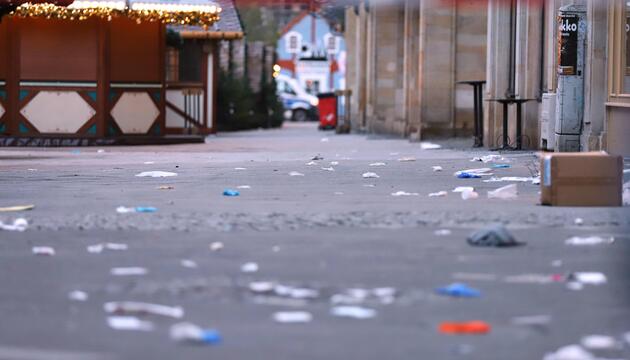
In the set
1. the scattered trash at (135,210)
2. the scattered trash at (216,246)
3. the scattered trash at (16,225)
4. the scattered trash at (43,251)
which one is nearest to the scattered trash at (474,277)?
the scattered trash at (216,246)

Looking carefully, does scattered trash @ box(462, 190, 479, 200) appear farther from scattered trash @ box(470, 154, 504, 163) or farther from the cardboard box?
scattered trash @ box(470, 154, 504, 163)

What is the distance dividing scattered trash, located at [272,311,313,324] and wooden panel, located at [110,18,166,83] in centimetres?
2395

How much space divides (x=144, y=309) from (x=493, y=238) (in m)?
3.10

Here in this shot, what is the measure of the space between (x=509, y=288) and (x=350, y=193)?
6.21 m

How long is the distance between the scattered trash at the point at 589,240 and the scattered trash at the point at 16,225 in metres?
3.90

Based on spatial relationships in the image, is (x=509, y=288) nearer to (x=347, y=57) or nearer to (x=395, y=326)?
(x=395, y=326)

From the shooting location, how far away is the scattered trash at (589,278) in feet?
25.4

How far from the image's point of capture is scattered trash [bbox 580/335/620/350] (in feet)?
20.0

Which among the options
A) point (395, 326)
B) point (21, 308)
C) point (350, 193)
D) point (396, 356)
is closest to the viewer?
point (396, 356)

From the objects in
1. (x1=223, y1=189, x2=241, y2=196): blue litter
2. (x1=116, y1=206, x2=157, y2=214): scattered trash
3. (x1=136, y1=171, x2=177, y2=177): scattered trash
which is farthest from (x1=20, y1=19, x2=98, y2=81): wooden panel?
(x1=116, y1=206, x2=157, y2=214): scattered trash

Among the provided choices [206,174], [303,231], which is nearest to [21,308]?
[303,231]

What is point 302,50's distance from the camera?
124 m

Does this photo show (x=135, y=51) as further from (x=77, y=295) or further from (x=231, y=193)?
(x=77, y=295)

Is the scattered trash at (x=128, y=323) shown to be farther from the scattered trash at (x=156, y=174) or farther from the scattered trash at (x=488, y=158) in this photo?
the scattered trash at (x=488, y=158)
